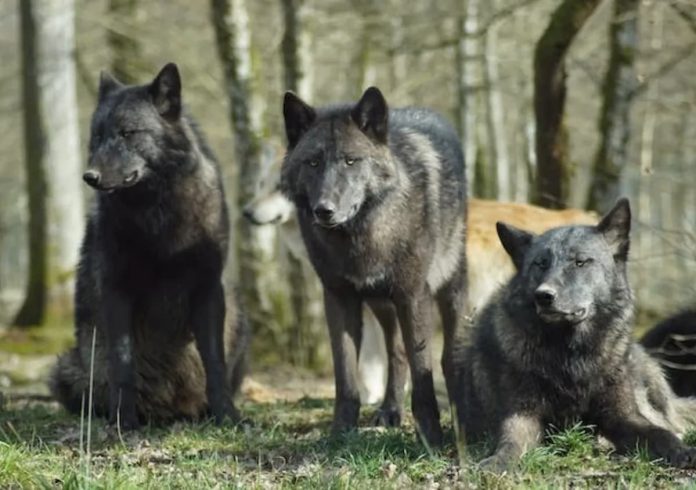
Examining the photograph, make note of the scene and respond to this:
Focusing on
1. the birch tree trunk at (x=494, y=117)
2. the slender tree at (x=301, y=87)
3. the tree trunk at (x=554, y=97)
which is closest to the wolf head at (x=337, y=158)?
the tree trunk at (x=554, y=97)

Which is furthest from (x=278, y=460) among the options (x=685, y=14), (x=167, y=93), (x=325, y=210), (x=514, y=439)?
(x=685, y=14)

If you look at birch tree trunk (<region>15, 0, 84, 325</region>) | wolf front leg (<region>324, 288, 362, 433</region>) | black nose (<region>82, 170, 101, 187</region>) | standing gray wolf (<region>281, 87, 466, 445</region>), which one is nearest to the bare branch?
standing gray wolf (<region>281, 87, 466, 445</region>)

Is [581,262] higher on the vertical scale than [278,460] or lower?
higher

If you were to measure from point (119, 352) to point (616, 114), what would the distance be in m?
6.76

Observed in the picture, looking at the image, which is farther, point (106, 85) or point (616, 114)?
point (616, 114)

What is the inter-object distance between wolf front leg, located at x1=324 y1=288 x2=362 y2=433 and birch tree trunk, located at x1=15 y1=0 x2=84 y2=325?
292 inches

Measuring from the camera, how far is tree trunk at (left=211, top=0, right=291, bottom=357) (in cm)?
1359

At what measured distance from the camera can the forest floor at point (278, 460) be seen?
5.39m

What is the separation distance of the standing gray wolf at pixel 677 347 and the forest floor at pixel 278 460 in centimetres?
167

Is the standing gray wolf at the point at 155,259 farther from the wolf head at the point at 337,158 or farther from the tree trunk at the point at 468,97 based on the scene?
the tree trunk at the point at 468,97

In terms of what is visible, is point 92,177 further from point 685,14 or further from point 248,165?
point 248,165

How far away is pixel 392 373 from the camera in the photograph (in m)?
8.28

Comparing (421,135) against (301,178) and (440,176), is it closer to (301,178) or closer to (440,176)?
(440,176)

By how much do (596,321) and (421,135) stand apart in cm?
213
